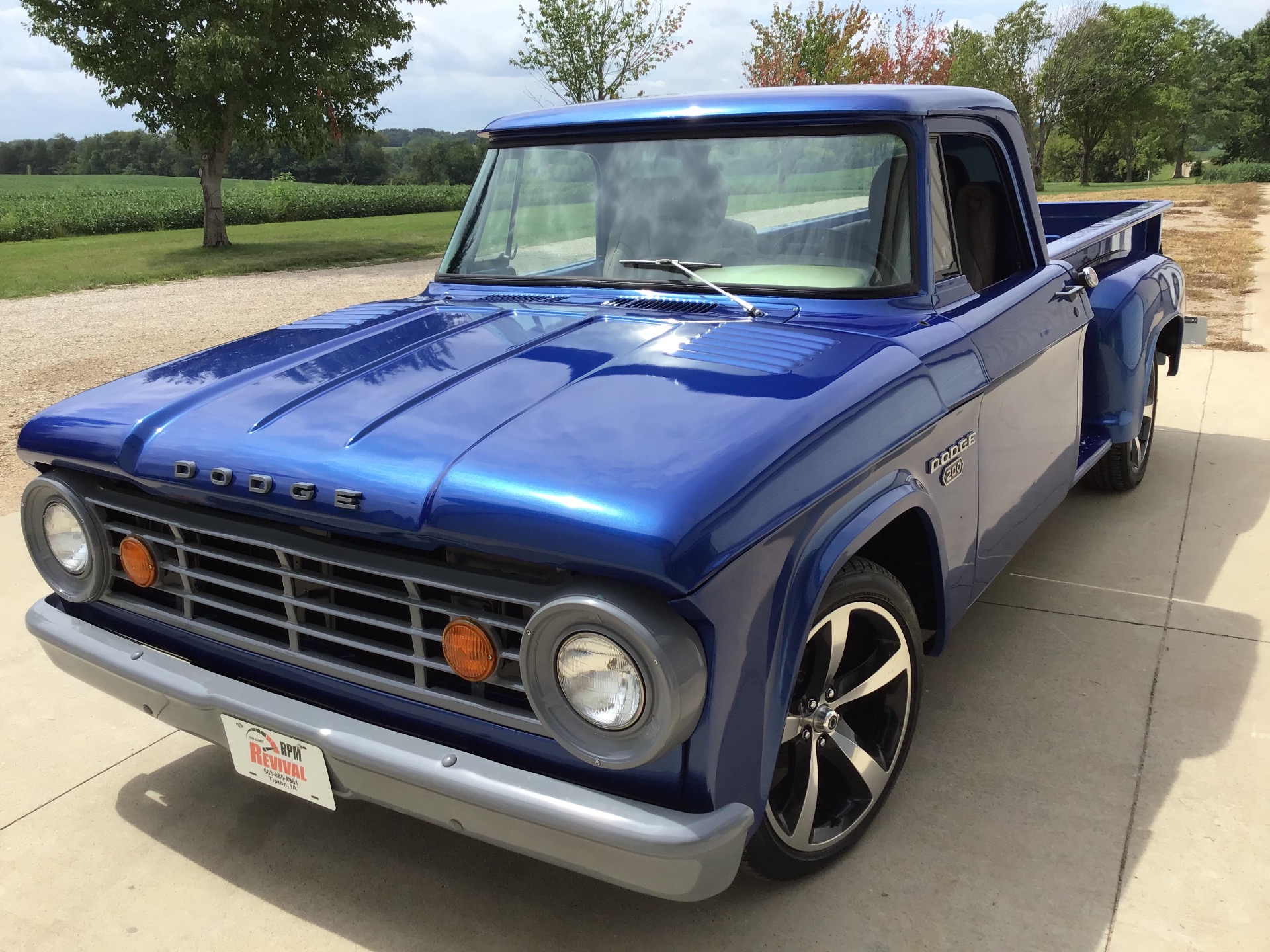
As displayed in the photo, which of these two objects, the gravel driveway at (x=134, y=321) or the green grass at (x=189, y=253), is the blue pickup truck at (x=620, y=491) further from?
the green grass at (x=189, y=253)

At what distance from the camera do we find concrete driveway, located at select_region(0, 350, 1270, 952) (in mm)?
2475

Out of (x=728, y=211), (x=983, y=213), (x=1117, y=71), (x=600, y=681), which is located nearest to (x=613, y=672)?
(x=600, y=681)

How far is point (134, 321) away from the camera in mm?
12086

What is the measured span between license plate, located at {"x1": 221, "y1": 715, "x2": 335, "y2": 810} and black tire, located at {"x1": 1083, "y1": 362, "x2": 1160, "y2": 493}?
3981 millimetres

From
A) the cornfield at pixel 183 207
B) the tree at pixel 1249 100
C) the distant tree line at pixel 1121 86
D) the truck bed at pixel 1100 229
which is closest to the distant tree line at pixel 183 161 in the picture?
the cornfield at pixel 183 207

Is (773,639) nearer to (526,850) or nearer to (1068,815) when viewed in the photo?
(526,850)

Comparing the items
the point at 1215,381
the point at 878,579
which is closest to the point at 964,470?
the point at 878,579

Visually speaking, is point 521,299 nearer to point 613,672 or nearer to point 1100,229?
point 613,672

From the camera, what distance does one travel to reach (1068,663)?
3658 millimetres

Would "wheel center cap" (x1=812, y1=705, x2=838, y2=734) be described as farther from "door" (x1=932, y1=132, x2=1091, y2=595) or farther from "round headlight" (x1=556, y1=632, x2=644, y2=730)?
"door" (x1=932, y1=132, x2=1091, y2=595)


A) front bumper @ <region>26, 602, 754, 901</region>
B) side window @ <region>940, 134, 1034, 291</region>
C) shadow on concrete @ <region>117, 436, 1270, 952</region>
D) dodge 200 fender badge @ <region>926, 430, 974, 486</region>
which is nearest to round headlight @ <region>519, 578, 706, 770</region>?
front bumper @ <region>26, 602, 754, 901</region>

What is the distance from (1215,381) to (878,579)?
6259mm

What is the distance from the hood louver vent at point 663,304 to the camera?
304 cm

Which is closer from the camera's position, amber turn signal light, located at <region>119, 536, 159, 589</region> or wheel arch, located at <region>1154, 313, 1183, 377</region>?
amber turn signal light, located at <region>119, 536, 159, 589</region>
